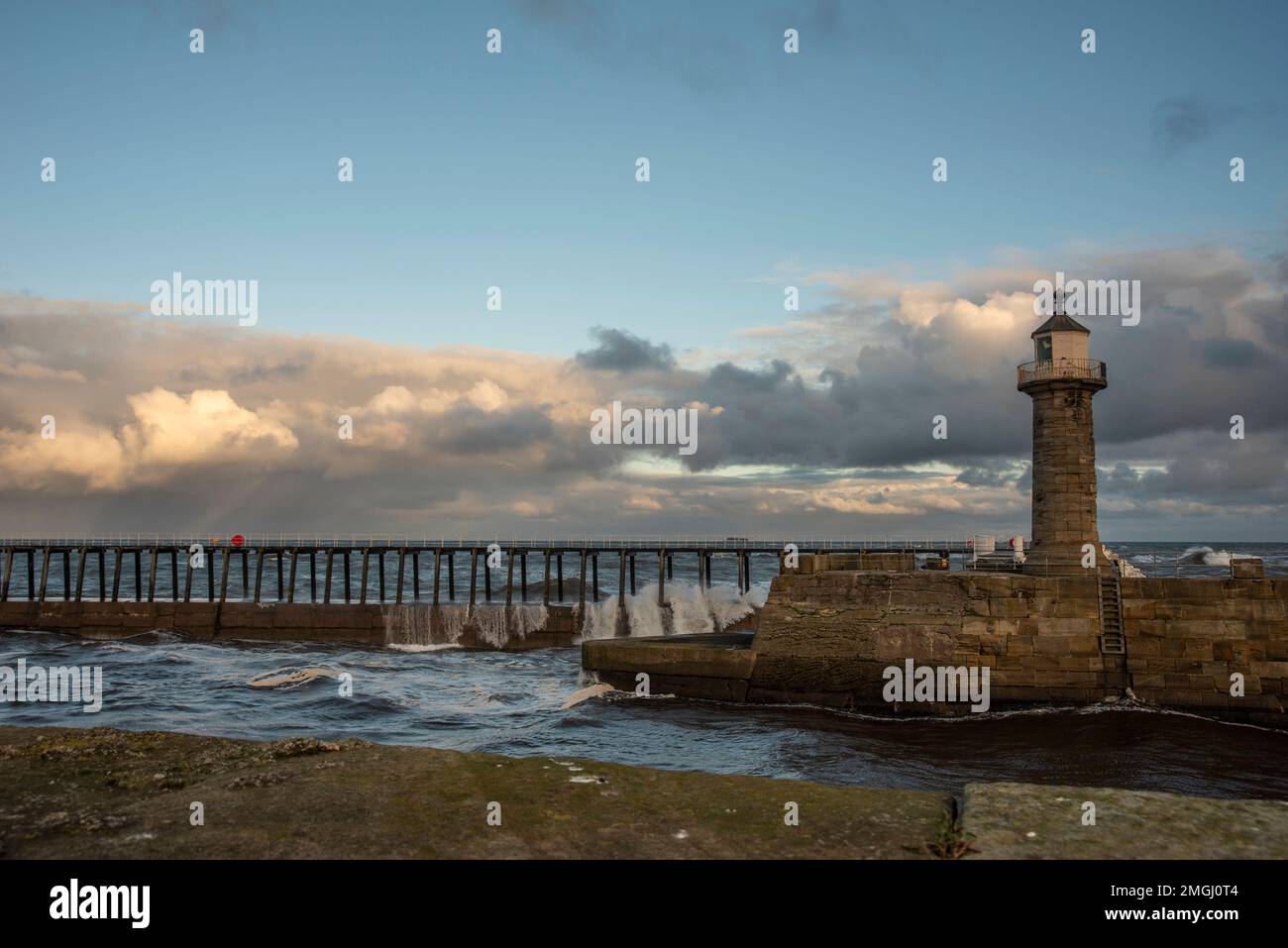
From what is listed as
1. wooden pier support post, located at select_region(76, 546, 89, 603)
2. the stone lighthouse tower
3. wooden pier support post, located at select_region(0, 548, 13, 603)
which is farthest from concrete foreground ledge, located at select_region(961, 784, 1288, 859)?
wooden pier support post, located at select_region(0, 548, 13, 603)

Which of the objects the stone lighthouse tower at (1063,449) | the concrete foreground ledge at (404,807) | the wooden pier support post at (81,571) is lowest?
the wooden pier support post at (81,571)

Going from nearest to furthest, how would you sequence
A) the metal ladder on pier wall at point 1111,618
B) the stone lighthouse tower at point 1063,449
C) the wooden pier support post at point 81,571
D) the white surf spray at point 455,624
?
the metal ladder on pier wall at point 1111,618, the stone lighthouse tower at point 1063,449, the white surf spray at point 455,624, the wooden pier support post at point 81,571

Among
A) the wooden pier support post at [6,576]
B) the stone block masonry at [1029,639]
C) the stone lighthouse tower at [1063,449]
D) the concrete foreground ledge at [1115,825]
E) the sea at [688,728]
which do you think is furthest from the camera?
the wooden pier support post at [6,576]

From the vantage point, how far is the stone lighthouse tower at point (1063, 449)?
82.7 ft

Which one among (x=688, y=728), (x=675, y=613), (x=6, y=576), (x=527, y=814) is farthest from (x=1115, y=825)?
(x=6, y=576)

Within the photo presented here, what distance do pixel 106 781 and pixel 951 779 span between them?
1363cm

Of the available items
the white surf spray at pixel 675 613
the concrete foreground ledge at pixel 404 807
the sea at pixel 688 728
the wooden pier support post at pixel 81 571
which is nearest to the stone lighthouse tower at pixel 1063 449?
the sea at pixel 688 728

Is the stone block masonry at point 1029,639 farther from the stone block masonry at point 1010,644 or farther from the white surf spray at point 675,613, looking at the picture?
the white surf spray at point 675,613

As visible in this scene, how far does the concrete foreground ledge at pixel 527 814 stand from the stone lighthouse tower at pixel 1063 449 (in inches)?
852

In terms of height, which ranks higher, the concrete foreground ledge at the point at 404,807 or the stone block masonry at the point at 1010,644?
the concrete foreground ledge at the point at 404,807

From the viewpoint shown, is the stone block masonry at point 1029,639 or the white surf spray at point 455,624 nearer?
the stone block masonry at point 1029,639

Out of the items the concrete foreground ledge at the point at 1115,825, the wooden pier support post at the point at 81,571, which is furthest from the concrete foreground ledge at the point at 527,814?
the wooden pier support post at the point at 81,571

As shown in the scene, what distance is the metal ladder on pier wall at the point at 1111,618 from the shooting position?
22.1m

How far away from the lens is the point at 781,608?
79.9ft
